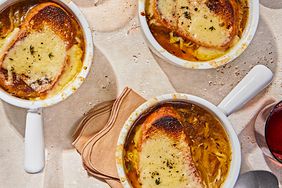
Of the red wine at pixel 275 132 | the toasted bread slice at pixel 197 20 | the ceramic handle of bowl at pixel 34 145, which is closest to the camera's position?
the ceramic handle of bowl at pixel 34 145

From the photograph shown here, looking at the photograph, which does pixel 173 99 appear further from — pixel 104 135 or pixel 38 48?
pixel 38 48

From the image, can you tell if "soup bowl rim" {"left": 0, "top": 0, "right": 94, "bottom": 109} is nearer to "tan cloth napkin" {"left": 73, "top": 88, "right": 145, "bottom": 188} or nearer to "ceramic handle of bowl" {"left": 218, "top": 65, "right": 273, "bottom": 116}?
"tan cloth napkin" {"left": 73, "top": 88, "right": 145, "bottom": 188}

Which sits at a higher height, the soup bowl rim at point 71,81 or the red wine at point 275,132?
the soup bowl rim at point 71,81

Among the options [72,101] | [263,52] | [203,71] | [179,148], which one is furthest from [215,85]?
[72,101]

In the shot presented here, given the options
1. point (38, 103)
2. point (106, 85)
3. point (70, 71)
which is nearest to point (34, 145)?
point (38, 103)

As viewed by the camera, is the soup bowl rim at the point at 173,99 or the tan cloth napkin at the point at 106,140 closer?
the soup bowl rim at the point at 173,99

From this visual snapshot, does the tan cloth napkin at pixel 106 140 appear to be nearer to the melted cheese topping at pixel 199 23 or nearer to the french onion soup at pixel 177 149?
the french onion soup at pixel 177 149

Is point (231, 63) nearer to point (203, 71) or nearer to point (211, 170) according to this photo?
point (203, 71)

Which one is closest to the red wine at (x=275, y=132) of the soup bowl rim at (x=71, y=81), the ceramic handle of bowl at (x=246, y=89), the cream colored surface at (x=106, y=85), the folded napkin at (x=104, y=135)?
the cream colored surface at (x=106, y=85)
